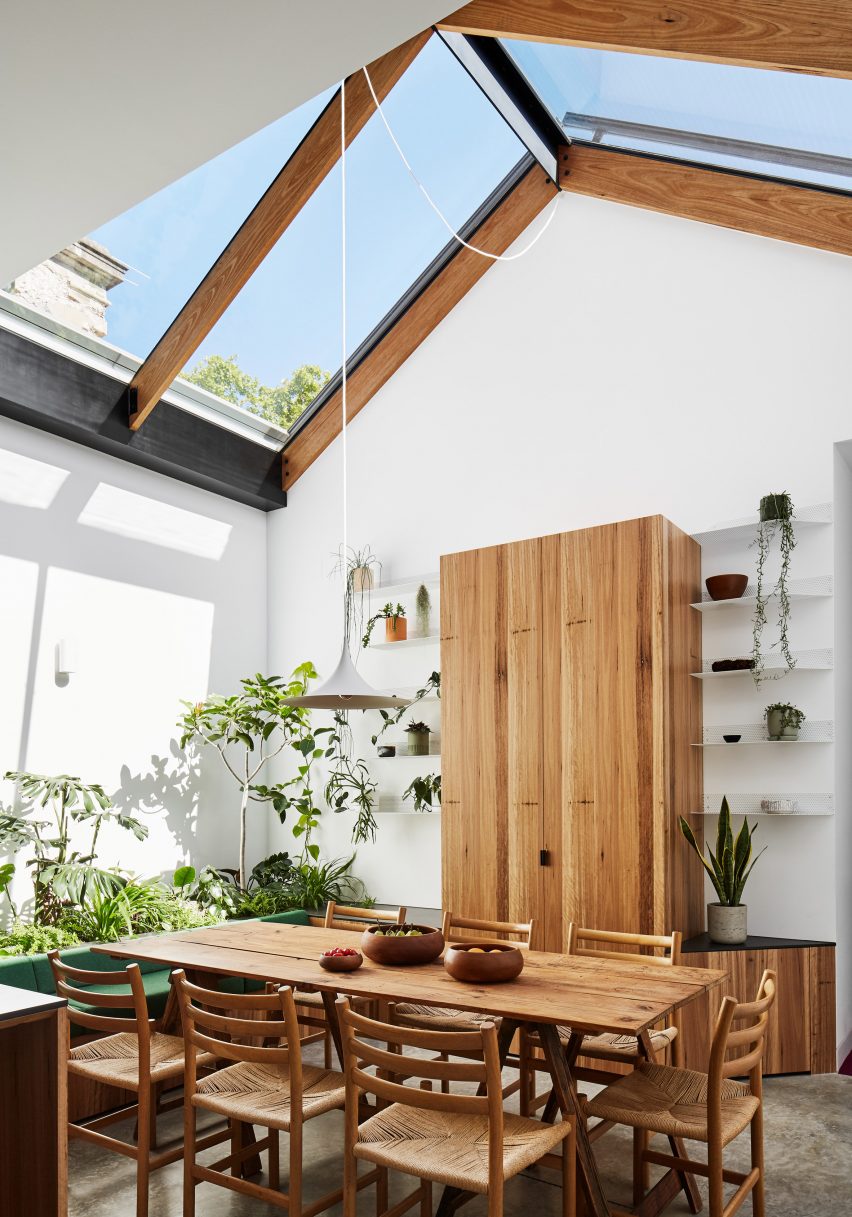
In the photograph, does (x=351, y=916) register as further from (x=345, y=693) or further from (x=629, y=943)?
(x=629, y=943)

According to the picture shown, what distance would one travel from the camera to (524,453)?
5.91 m

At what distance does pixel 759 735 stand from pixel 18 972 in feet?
11.7

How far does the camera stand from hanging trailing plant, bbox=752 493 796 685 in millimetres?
4781

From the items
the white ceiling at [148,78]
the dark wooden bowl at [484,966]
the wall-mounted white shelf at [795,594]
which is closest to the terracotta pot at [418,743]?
the wall-mounted white shelf at [795,594]

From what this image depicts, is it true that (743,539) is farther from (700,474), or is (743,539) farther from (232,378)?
(232,378)

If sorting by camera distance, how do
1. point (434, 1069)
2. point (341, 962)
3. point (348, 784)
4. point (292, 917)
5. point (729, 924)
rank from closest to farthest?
point (434, 1069) → point (341, 962) → point (729, 924) → point (292, 917) → point (348, 784)

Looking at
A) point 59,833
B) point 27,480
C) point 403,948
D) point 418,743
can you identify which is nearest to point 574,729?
point 418,743

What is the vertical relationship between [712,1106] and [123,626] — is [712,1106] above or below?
below

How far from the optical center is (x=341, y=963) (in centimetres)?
334

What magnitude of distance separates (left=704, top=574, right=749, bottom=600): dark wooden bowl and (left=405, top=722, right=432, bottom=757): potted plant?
2003 mm

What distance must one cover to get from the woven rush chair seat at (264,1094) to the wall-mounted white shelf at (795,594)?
2965mm

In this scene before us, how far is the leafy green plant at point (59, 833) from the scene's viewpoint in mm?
4855

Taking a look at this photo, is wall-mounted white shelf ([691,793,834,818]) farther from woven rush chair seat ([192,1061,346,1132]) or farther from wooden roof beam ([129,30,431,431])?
wooden roof beam ([129,30,431,431])

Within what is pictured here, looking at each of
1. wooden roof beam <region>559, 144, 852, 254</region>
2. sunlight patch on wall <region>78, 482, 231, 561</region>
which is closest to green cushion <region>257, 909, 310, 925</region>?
sunlight patch on wall <region>78, 482, 231, 561</region>
